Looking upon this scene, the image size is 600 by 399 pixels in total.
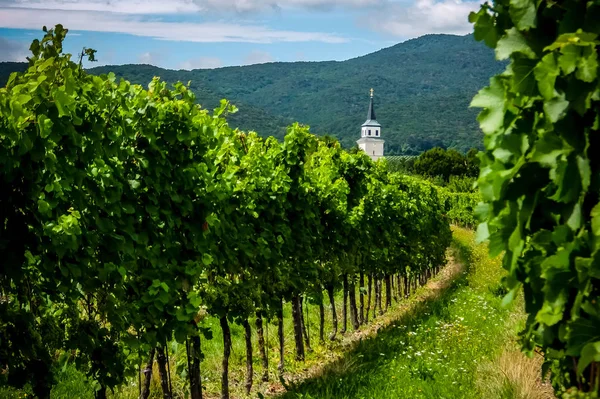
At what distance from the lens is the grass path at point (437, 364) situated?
6.86 metres

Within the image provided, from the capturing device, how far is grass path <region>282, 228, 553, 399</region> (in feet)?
22.5

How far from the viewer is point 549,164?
2428 mm

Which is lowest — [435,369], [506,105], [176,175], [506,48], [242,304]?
[435,369]

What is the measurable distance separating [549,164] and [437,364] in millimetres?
6607

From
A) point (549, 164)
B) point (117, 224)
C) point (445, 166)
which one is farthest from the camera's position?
point (445, 166)

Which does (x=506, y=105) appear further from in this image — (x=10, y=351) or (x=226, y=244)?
(x=226, y=244)

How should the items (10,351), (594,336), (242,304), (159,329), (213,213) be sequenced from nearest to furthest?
(594,336) → (10,351) → (159,329) → (213,213) → (242,304)

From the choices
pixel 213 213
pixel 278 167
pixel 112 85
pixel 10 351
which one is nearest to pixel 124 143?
pixel 112 85

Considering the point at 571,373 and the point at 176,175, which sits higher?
the point at 176,175

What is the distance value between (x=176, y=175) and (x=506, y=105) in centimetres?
442

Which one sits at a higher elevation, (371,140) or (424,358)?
(371,140)

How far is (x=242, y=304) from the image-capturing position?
8.61m

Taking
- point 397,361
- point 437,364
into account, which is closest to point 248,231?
point 397,361

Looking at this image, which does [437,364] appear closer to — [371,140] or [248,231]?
[248,231]
